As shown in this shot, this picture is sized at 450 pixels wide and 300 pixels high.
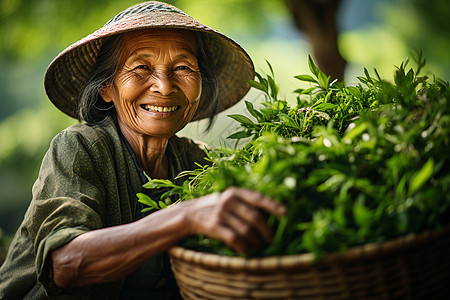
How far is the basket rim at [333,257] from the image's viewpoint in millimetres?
735

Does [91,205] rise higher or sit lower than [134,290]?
higher

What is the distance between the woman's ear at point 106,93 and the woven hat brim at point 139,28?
0.14m

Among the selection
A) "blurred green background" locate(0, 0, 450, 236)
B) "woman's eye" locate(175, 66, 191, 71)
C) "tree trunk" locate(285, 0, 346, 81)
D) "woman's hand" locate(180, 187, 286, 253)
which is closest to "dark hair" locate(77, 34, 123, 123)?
"woman's eye" locate(175, 66, 191, 71)

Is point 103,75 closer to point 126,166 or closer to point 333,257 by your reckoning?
point 126,166

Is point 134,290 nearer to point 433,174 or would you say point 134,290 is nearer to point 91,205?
point 91,205

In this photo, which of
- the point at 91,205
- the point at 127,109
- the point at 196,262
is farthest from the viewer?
the point at 127,109

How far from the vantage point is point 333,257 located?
742mm

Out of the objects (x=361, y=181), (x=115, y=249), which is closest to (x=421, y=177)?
(x=361, y=181)

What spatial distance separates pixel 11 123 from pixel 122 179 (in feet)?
15.1

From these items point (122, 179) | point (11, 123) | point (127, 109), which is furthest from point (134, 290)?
point (11, 123)

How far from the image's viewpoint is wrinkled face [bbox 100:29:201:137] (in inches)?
57.1

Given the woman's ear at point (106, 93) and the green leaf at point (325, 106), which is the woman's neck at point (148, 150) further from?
the green leaf at point (325, 106)

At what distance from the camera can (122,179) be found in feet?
4.70

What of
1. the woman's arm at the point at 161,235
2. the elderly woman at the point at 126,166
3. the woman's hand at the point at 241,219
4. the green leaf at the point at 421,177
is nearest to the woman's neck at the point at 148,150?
the elderly woman at the point at 126,166
